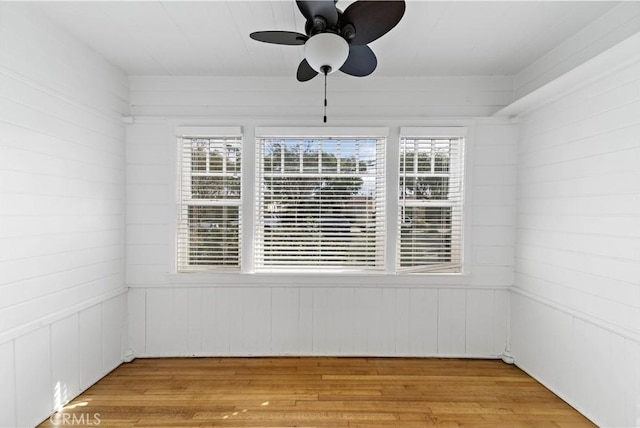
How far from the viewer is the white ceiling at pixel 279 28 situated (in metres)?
2.17

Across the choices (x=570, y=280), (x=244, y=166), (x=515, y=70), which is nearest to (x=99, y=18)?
(x=244, y=166)

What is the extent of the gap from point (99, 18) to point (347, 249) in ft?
8.86

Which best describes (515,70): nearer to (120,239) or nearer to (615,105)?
(615,105)

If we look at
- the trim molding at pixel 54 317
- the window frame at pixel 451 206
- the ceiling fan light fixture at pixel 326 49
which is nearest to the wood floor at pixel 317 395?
the trim molding at pixel 54 317

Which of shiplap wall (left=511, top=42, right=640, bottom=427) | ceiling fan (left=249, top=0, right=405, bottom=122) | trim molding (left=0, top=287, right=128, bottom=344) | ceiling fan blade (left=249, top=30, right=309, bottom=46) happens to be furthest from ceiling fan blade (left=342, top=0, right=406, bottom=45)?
trim molding (left=0, top=287, right=128, bottom=344)

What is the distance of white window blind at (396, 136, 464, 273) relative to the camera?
329cm

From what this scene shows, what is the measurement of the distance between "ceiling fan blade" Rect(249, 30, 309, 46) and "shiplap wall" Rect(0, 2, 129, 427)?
1.59 meters

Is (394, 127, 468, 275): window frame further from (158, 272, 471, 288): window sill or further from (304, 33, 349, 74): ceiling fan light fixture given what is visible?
(304, 33, 349, 74): ceiling fan light fixture

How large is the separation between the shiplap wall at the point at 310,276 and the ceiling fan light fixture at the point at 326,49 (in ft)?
4.91

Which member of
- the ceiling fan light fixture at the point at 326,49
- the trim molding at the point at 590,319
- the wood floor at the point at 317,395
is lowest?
the wood floor at the point at 317,395

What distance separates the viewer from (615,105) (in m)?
2.20

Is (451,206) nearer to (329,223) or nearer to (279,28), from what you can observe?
(329,223)

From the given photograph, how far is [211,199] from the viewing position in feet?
10.8

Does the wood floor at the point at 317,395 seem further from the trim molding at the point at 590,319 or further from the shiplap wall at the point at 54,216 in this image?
the trim molding at the point at 590,319
